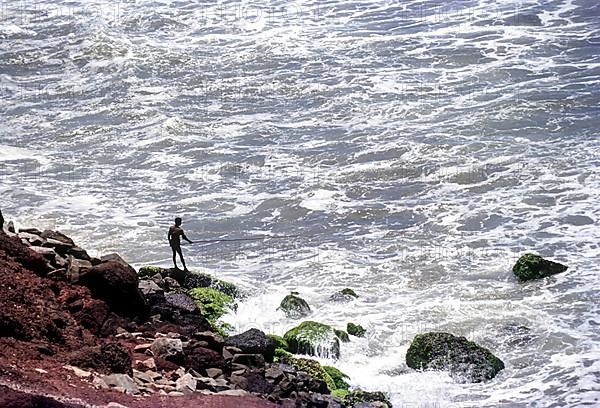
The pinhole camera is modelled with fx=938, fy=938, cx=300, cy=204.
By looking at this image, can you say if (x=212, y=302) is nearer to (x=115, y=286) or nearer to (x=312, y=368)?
(x=312, y=368)

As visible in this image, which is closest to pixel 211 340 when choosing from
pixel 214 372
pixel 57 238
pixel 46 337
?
pixel 214 372

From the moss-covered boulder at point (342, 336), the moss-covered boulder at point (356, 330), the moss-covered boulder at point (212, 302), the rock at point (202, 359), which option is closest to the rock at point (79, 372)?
the rock at point (202, 359)

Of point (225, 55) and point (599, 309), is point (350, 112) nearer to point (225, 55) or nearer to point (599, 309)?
point (225, 55)

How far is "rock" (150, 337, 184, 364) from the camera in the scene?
13234 millimetres

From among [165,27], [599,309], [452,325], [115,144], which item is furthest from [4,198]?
[165,27]

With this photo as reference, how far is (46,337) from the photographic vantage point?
495 inches

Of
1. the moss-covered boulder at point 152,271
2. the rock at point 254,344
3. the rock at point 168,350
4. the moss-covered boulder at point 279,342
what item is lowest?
the moss-covered boulder at point 279,342

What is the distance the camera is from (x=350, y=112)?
28.8m

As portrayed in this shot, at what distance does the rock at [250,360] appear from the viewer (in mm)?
14094

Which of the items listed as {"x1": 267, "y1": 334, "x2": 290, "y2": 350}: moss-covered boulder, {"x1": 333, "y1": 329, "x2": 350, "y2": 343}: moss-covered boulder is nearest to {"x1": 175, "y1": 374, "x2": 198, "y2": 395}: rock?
{"x1": 267, "y1": 334, "x2": 290, "y2": 350}: moss-covered boulder

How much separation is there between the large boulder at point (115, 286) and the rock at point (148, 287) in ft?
2.50

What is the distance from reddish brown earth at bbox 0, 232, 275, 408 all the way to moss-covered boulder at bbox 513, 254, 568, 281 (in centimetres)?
803

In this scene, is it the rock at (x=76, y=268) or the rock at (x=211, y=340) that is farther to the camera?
the rock at (x=76, y=268)

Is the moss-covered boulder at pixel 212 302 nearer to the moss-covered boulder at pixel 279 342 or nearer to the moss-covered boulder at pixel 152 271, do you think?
the moss-covered boulder at pixel 152 271
